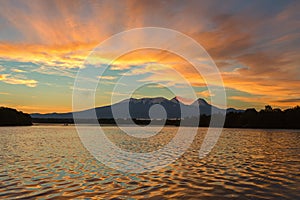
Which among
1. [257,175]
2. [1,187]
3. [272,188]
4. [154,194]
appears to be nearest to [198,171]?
[257,175]

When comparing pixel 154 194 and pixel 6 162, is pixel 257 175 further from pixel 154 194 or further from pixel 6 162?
pixel 6 162

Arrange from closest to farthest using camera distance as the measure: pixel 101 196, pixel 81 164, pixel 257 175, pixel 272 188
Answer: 1. pixel 101 196
2. pixel 272 188
3. pixel 257 175
4. pixel 81 164

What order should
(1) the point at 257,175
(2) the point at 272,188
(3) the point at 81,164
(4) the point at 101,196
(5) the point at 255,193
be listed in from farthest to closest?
(3) the point at 81,164, (1) the point at 257,175, (2) the point at 272,188, (5) the point at 255,193, (4) the point at 101,196

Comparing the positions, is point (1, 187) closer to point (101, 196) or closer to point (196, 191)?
point (101, 196)

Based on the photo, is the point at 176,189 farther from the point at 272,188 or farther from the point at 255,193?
the point at 272,188

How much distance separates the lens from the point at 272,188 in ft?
70.8

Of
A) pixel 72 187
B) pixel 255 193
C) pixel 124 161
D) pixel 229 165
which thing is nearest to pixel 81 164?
pixel 124 161

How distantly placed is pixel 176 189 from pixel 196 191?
1.46m

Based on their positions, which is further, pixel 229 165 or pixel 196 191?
pixel 229 165

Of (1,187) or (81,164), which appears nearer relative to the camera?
(1,187)

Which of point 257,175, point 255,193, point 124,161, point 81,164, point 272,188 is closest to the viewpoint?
point 255,193

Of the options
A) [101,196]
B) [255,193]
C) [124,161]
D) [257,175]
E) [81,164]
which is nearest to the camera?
[101,196]

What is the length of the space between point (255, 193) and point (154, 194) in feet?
23.4

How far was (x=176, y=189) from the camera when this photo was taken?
20.8 meters
